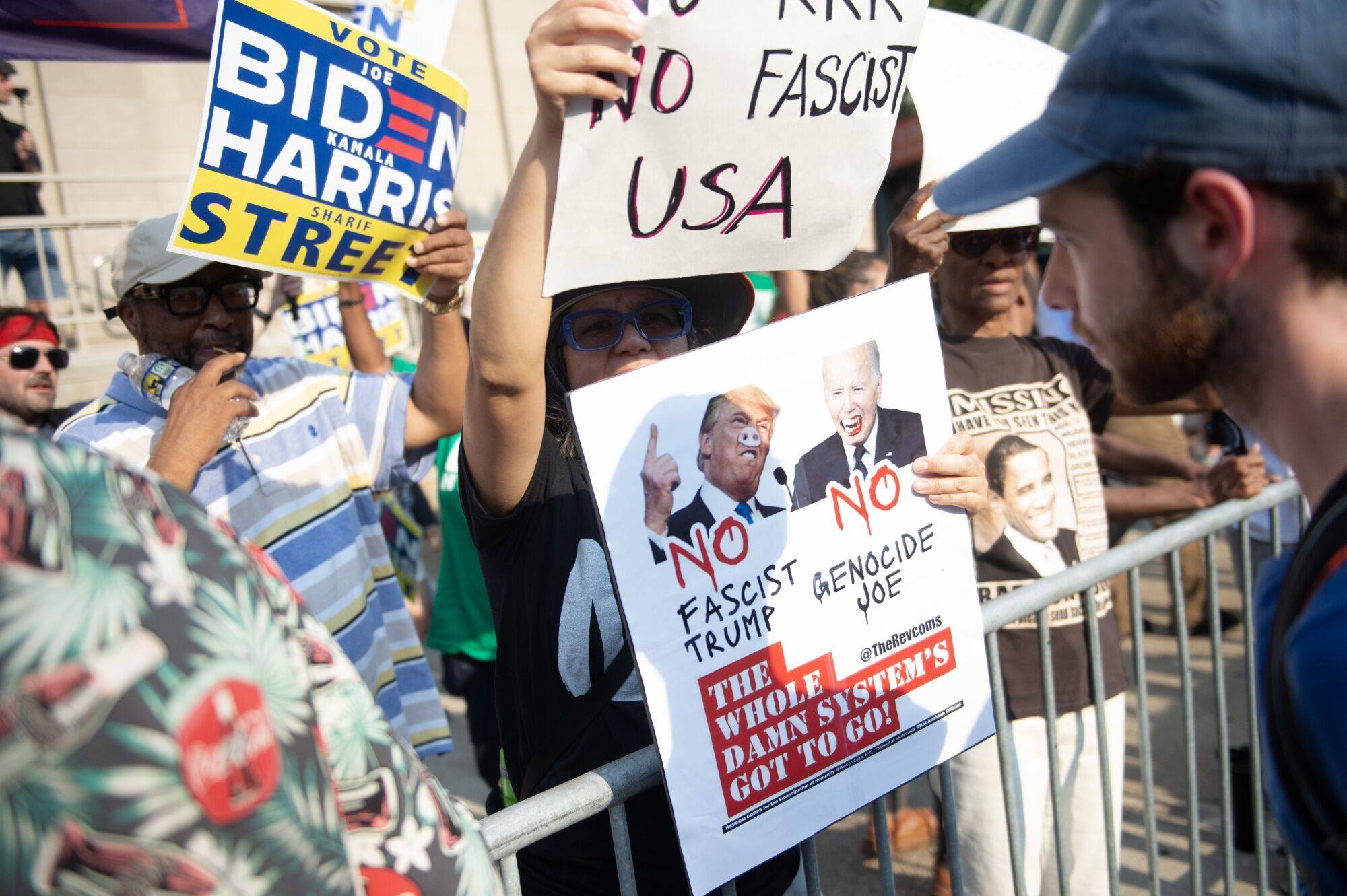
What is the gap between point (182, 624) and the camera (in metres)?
0.67

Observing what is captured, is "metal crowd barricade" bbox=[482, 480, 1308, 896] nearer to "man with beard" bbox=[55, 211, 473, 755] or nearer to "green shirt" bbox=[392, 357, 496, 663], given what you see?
"man with beard" bbox=[55, 211, 473, 755]

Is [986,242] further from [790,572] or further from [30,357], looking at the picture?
[30,357]

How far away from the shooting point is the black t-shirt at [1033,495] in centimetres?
260

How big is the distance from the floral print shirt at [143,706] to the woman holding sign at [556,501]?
79cm

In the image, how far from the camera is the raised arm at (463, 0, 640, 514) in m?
1.39

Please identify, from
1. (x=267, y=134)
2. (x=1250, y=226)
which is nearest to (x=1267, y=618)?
(x=1250, y=226)

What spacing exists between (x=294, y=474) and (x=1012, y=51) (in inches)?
80.8

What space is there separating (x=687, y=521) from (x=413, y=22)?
1.73 m

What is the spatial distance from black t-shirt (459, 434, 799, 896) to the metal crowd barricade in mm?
74

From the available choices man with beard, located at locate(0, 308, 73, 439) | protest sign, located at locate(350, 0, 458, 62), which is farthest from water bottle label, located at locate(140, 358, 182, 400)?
man with beard, located at locate(0, 308, 73, 439)

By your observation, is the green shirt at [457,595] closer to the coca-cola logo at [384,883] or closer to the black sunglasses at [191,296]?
the black sunglasses at [191,296]

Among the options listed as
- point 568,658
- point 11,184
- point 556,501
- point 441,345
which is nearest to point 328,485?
point 441,345

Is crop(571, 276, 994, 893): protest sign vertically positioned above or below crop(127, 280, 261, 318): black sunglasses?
below

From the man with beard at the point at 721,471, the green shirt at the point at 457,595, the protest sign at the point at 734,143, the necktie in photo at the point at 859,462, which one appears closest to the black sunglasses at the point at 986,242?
the protest sign at the point at 734,143
